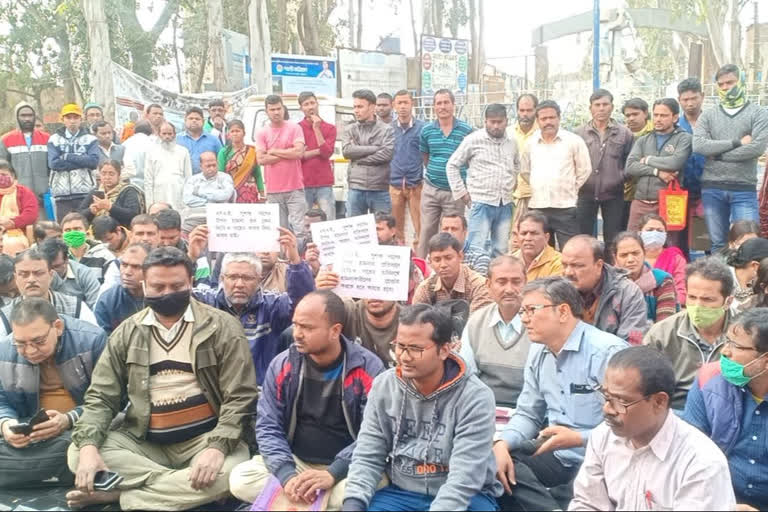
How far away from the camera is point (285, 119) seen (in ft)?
33.4

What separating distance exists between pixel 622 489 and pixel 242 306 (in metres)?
2.92

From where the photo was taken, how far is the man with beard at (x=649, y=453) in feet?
9.95

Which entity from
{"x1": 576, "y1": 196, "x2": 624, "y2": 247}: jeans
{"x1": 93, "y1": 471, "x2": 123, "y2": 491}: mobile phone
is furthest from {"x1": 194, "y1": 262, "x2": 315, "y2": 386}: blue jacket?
{"x1": 576, "y1": 196, "x2": 624, "y2": 247}: jeans

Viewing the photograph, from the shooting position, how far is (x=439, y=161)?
918cm

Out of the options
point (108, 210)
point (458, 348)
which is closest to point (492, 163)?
point (458, 348)

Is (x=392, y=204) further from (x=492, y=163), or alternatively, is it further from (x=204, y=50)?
(x=204, y=50)

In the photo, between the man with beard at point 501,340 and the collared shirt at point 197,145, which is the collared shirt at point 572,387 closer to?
the man with beard at point 501,340

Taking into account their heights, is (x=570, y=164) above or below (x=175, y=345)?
above

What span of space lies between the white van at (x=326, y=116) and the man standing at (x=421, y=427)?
9.06 m

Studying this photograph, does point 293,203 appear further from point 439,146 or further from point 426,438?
point 426,438

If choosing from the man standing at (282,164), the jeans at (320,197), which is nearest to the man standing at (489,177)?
the man standing at (282,164)

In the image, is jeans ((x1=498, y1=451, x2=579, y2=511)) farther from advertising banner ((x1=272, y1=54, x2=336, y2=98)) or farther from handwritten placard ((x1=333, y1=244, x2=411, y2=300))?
advertising banner ((x1=272, y1=54, x2=336, y2=98))

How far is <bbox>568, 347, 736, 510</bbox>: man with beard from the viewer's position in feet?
9.95

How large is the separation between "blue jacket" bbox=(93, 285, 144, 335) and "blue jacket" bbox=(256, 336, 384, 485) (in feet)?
6.17
